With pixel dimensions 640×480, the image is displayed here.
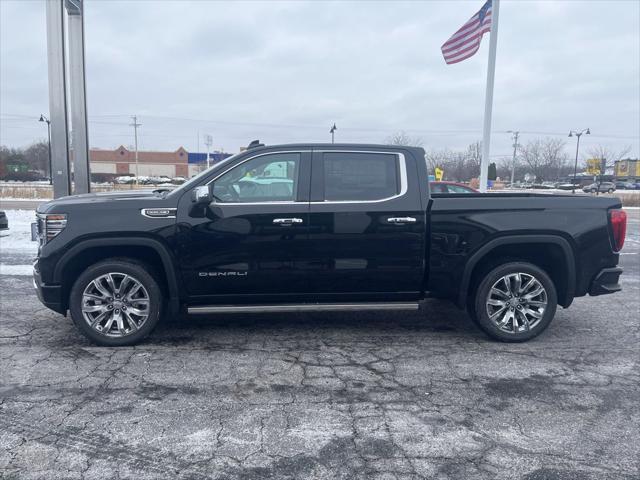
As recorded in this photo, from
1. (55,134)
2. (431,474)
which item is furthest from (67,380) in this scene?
→ (55,134)

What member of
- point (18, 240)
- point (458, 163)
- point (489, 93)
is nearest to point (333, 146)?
point (489, 93)

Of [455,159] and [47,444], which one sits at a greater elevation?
[455,159]

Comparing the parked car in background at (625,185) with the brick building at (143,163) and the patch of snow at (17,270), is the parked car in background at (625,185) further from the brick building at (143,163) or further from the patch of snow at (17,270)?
the patch of snow at (17,270)

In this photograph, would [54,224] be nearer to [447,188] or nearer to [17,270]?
[17,270]

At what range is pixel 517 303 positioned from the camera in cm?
529

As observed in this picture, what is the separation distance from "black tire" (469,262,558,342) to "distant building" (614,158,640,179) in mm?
79775

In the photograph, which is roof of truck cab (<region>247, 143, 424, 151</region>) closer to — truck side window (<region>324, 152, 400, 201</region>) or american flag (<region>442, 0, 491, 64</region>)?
truck side window (<region>324, 152, 400, 201</region>)

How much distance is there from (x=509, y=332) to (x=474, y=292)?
20.5 inches

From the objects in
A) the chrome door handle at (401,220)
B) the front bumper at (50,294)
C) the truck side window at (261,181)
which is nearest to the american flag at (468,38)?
the chrome door handle at (401,220)

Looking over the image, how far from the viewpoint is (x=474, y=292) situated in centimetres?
541

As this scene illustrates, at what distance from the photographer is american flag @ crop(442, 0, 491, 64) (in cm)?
1223

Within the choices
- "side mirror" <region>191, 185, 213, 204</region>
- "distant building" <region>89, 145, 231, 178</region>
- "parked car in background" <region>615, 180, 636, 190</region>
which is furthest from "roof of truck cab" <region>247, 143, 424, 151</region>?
"distant building" <region>89, 145, 231, 178</region>

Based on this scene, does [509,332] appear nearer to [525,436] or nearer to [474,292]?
[474,292]

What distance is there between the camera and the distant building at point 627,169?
72938 millimetres
